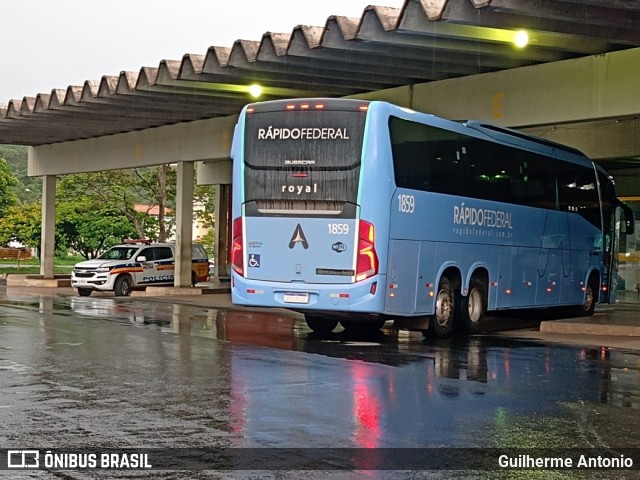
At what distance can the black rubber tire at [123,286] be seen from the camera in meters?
34.8

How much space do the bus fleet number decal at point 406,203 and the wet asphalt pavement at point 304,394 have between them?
2222mm

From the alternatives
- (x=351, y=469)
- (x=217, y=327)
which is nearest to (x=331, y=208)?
(x=217, y=327)

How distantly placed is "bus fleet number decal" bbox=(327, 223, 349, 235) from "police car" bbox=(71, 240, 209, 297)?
18.5 metres

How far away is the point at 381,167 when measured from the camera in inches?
672

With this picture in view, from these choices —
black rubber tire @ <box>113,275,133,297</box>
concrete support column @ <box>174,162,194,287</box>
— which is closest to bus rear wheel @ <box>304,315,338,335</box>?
concrete support column @ <box>174,162,194,287</box>

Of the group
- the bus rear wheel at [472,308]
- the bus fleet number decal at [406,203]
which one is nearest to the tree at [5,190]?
the bus rear wheel at [472,308]

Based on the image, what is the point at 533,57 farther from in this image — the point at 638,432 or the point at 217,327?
the point at 638,432

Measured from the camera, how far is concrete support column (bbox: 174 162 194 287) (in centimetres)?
3434

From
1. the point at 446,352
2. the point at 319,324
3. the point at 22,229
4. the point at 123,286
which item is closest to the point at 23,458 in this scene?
the point at 446,352

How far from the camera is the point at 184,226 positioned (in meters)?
34.5

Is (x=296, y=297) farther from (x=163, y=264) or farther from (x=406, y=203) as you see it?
(x=163, y=264)

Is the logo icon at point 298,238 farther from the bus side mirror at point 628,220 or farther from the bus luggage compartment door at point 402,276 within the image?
the bus side mirror at point 628,220

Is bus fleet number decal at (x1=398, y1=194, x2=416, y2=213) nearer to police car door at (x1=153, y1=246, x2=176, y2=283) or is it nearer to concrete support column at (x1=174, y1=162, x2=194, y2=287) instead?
concrete support column at (x1=174, y1=162, x2=194, y2=287)

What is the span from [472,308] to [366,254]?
3990mm
